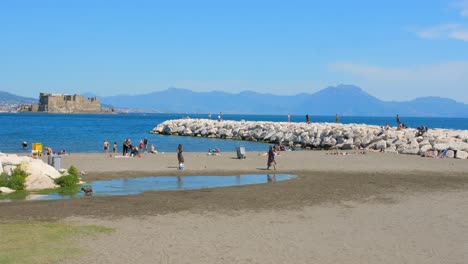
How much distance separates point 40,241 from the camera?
1131cm

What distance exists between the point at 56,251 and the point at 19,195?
8.88 meters

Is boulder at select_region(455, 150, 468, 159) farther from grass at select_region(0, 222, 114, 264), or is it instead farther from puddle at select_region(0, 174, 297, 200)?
grass at select_region(0, 222, 114, 264)

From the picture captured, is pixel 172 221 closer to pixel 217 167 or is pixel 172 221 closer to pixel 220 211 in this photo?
pixel 220 211

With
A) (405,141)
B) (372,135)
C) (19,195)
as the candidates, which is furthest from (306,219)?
(372,135)

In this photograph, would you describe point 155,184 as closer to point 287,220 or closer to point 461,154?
point 287,220

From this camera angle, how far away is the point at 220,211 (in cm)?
1522

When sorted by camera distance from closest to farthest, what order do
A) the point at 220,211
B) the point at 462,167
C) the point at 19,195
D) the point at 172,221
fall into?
the point at 172,221
the point at 220,211
the point at 19,195
the point at 462,167

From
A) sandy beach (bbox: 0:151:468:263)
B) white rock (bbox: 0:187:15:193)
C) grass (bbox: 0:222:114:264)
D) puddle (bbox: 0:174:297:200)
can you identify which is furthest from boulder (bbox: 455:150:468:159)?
grass (bbox: 0:222:114:264)

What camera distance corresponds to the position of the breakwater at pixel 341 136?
3669 centimetres

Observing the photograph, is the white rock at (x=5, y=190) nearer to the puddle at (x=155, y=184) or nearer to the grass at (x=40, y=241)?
the puddle at (x=155, y=184)

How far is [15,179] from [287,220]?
11.3 meters

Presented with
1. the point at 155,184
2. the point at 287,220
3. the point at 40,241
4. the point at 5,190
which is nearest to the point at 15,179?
the point at 5,190

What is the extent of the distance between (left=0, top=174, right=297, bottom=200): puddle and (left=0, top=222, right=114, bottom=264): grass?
528 centimetres

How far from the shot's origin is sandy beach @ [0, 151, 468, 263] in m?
10.5
